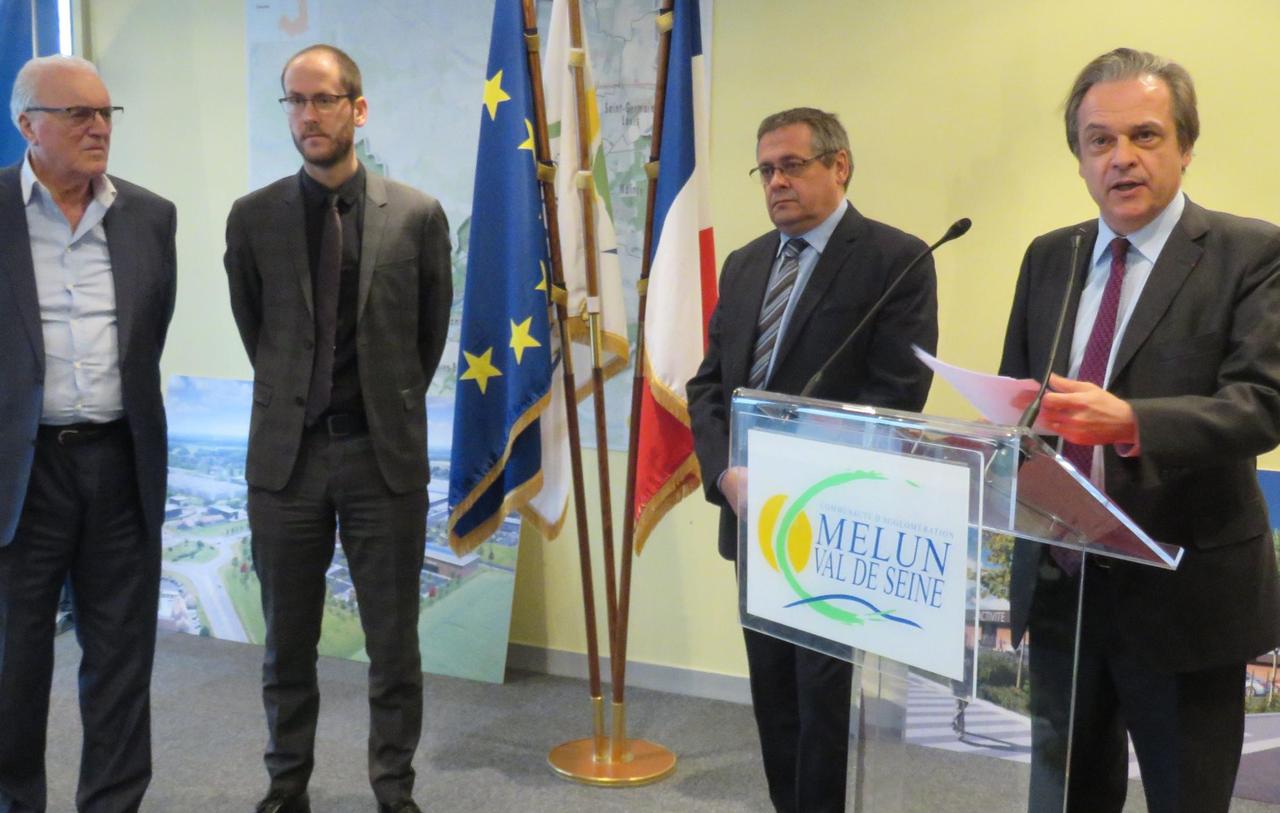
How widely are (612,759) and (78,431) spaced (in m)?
1.64

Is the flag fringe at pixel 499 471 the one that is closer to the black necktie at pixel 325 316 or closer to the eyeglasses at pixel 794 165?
the black necktie at pixel 325 316

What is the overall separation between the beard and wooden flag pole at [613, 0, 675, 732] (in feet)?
2.66

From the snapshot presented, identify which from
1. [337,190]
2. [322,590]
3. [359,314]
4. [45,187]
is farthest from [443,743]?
[45,187]

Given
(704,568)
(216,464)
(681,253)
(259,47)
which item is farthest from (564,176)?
(216,464)

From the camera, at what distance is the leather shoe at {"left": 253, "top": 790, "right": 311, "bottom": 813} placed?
279 cm

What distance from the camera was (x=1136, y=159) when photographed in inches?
67.2

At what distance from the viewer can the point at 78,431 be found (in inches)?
101

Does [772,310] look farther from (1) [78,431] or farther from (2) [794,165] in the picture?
(1) [78,431]

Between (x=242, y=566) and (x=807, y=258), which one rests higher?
(x=807, y=258)

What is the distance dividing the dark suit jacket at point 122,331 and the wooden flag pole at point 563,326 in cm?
94

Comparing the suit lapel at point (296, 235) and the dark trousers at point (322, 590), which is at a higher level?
the suit lapel at point (296, 235)

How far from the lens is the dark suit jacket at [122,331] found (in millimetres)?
2498

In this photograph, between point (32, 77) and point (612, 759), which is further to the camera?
point (612, 759)

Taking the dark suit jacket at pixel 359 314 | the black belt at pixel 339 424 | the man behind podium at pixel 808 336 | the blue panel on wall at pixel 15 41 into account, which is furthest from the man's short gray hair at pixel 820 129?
the blue panel on wall at pixel 15 41
